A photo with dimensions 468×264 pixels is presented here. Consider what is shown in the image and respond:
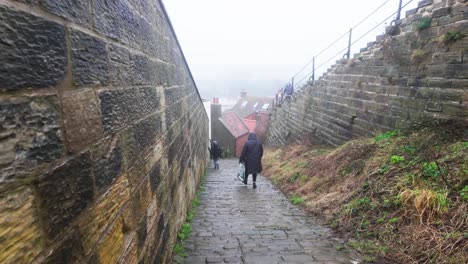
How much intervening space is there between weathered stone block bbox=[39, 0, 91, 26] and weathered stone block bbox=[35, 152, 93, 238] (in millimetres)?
505

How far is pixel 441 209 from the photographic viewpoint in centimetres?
334

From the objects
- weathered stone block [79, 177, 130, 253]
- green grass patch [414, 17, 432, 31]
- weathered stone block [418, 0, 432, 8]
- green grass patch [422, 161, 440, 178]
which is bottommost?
green grass patch [422, 161, 440, 178]

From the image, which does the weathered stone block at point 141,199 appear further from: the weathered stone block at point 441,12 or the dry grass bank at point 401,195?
the weathered stone block at point 441,12

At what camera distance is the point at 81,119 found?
1167 millimetres

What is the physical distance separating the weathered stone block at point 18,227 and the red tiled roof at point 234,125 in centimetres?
2218

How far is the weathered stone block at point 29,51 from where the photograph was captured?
77 cm

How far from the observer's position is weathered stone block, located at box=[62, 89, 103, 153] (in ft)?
3.52

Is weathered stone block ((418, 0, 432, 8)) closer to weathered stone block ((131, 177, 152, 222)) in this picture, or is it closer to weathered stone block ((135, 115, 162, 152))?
weathered stone block ((135, 115, 162, 152))

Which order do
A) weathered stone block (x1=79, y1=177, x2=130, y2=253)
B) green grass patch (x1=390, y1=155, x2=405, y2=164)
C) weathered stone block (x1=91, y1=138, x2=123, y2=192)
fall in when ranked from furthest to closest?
1. green grass patch (x1=390, y1=155, x2=405, y2=164)
2. weathered stone block (x1=91, y1=138, x2=123, y2=192)
3. weathered stone block (x1=79, y1=177, x2=130, y2=253)

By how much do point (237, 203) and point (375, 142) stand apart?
3.04 meters

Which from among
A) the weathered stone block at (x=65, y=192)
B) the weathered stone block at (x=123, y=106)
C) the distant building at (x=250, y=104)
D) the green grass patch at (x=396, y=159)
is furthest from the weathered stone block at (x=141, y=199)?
the distant building at (x=250, y=104)

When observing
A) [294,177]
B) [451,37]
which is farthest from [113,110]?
[294,177]

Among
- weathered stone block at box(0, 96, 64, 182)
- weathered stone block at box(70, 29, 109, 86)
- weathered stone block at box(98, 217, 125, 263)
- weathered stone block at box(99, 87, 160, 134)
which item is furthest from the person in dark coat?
weathered stone block at box(0, 96, 64, 182)

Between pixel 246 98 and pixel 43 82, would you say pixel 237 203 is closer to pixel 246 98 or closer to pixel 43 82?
pixel 43 82
